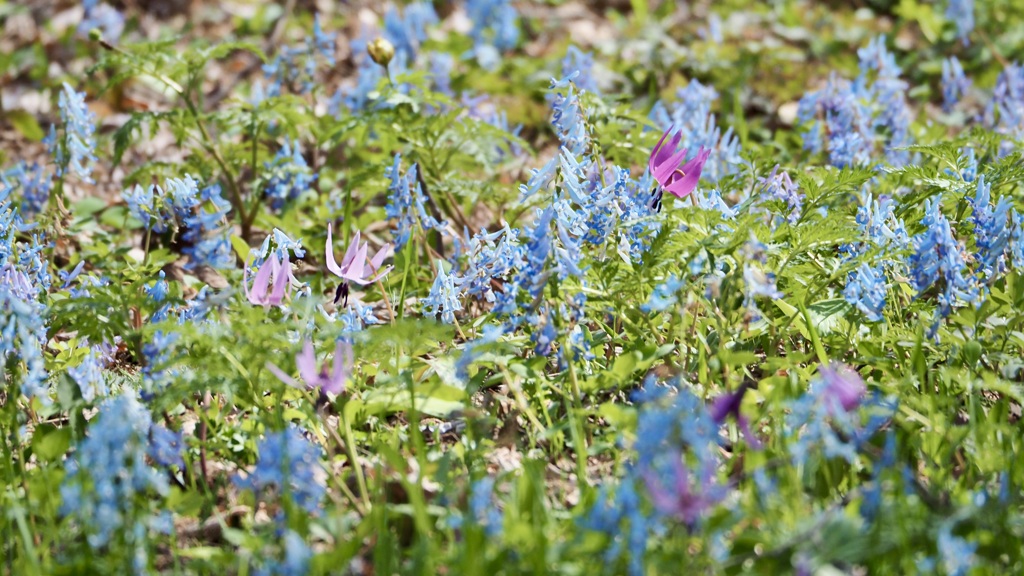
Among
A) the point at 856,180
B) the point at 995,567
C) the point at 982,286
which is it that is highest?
the point at 856,180

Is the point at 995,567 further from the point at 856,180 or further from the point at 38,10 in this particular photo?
the point at 38,10

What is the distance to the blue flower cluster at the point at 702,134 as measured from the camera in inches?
161

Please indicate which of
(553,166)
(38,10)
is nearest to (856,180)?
(553,166)

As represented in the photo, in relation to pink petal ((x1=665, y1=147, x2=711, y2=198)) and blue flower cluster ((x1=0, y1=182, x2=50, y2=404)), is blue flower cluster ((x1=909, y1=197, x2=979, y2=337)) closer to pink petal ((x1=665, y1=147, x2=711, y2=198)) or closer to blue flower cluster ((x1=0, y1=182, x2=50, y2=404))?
pink petal ((x1=665, y1=147, x2=711, y2=198))

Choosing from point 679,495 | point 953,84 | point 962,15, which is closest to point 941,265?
point 679,495

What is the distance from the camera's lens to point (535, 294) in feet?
8.07

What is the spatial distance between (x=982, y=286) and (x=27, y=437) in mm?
2677

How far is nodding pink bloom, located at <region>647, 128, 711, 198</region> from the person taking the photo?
9.52ft

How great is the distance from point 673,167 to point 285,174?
6.12ft

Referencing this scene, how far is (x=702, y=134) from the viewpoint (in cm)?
418

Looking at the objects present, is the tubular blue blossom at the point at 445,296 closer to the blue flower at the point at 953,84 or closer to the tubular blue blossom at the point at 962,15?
the blue flower at the point at 953,84

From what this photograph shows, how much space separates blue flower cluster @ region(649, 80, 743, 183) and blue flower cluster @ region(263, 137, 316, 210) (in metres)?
1.46

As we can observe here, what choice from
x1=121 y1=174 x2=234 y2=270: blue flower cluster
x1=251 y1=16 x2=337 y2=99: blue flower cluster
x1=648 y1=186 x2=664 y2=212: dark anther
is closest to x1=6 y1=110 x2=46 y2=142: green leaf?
x1=251 y1=16 x2=337 y2=99: blue flower cluster

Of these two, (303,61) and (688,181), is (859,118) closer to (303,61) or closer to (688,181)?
(688,181)
